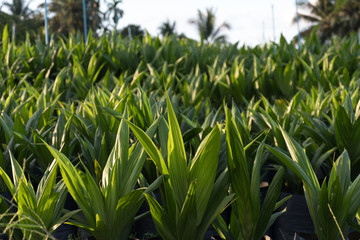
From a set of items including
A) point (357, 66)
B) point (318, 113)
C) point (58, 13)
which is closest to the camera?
point (318, 113)

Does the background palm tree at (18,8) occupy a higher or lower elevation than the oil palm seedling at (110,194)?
higher

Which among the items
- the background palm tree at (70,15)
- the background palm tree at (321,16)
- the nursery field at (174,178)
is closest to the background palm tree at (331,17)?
the background palm tree at (321,16)

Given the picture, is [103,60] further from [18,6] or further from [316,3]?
[18,6]

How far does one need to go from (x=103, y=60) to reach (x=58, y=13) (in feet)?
106

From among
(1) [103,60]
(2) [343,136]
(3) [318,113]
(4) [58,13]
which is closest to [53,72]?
(1) [103,60]

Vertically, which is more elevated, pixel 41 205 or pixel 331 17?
pixel 331 17

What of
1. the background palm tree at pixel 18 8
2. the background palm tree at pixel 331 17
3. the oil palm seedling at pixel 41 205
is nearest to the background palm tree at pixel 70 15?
the background palm tree at pixel 18 8

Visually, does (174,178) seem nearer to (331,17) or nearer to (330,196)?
(330,196)

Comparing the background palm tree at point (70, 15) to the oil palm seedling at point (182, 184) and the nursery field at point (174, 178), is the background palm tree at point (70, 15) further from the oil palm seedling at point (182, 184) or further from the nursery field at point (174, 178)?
the oil palm seedling at point (182, 184)

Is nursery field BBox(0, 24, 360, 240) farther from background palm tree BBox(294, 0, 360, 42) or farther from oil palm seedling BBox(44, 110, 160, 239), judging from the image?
background palm tree BBox(294, 0, 360, 42)

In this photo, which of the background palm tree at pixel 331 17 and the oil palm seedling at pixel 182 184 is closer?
the oil palm seedling at pixel 182 184

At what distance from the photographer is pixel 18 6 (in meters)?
35.4

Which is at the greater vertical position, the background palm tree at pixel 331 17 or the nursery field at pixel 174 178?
the background palm tree at pixel 331 17

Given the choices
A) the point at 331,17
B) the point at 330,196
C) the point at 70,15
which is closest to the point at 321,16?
the point at 331,17
